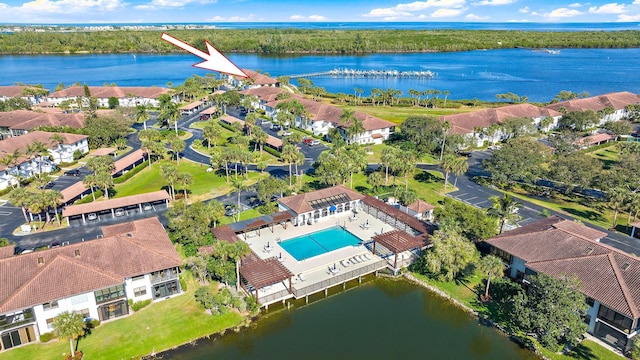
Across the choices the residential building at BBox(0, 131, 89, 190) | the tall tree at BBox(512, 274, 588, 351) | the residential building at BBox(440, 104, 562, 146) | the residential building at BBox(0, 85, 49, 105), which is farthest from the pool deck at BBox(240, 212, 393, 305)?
the residential building at BBox(0, 85, 49, 105)

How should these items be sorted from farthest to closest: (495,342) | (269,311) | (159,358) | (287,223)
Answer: (287,223) < (269,311) < (495,342) < (159,358)

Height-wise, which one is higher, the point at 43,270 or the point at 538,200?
the point at 43,270

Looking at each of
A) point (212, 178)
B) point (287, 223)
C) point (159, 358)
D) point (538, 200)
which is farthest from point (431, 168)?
point (159, 358)

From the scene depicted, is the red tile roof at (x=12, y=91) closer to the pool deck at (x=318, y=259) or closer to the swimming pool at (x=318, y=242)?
the pool deck at (x=318, y=259)

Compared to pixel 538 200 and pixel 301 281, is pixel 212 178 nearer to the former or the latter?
pixel 301 281

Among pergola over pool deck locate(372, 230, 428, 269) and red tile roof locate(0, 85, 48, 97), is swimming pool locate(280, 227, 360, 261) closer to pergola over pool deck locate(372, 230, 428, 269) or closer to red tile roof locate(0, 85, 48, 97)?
pergola over pool deck locate(372, 230, 428, 269)

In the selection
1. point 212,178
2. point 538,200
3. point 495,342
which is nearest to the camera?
point 495,342

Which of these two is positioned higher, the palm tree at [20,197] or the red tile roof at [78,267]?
the palm tree at [20,197]

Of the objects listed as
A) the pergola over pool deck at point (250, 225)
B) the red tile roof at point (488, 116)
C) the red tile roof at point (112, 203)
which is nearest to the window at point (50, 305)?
the pergola over pool deck at point (250, 225)

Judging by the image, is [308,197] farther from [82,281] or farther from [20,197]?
[20,197]
